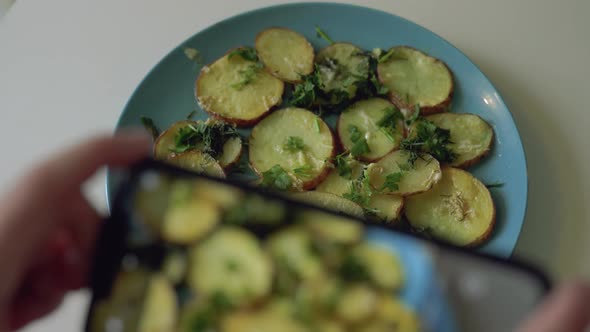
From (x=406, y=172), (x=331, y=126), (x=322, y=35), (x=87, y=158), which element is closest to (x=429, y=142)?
(x=406, y=172)

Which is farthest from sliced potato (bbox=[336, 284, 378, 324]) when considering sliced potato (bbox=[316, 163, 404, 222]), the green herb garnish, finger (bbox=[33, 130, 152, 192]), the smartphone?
the green herb garnish

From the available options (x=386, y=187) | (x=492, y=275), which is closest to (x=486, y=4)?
(x=386, y=187)

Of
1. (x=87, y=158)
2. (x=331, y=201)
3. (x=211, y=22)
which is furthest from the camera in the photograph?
(x=211, y=22)

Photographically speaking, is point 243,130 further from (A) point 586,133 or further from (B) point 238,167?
(A) point 586,133

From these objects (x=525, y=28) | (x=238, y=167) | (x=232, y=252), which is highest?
(x=525, y=28)

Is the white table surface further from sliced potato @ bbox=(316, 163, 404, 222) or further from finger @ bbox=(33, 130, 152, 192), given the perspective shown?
finger @ bbox=(33, 130, 152, 192)

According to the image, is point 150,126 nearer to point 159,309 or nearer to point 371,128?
point 371,128
